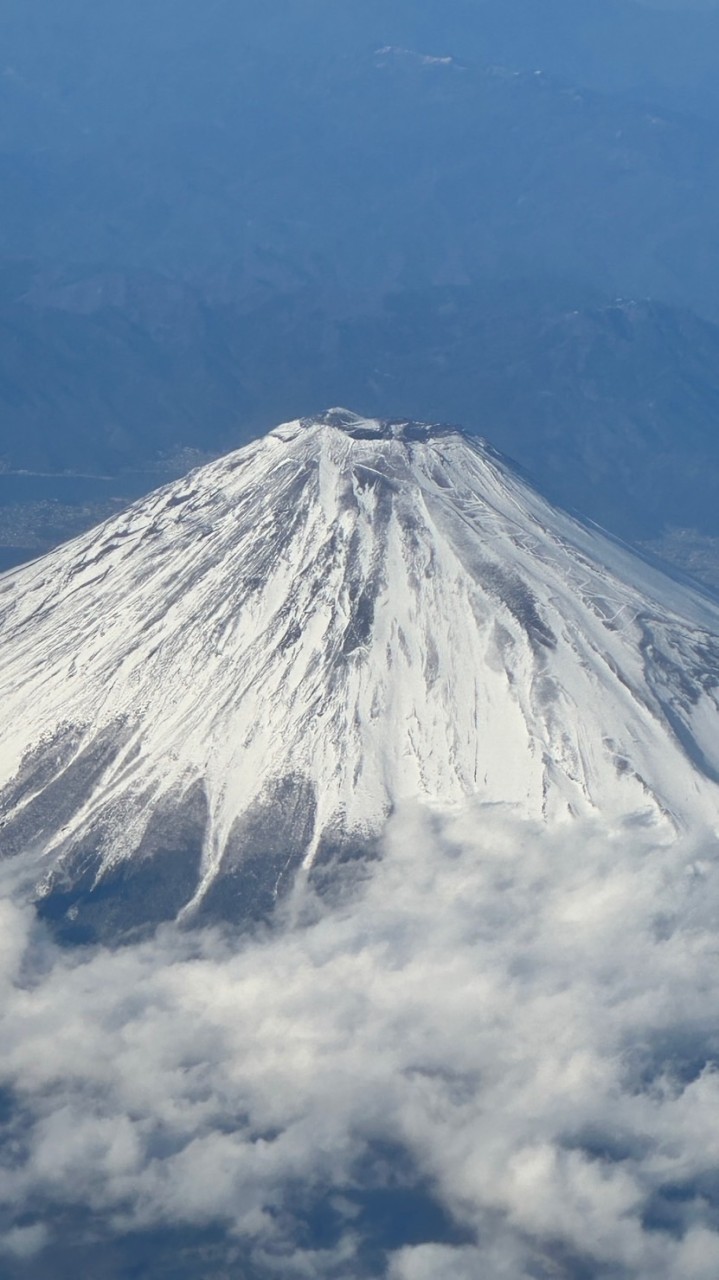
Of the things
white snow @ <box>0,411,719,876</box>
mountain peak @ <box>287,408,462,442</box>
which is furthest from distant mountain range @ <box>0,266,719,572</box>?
white snow @ <box>0,411,719,876</box>

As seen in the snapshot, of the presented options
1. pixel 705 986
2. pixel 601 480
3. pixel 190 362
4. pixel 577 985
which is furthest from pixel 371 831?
pixel 190 362

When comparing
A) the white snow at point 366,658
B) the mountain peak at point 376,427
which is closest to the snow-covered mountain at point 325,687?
the white snow at point 366,658

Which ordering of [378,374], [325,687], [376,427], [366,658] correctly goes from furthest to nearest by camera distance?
[378,374]
[376,427]
[366,658]
[325,687]

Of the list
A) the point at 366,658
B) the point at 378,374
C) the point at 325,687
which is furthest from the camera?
the point at 378,374

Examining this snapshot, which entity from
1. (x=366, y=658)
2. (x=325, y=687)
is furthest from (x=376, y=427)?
(x=325, y=687)

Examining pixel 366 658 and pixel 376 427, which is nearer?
pixel 366 658

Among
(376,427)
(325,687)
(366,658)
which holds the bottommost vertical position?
(325,687)

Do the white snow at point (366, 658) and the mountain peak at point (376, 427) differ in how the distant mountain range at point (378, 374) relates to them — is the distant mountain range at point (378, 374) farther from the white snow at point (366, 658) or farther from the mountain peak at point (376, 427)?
the white snow at point (366, 658)

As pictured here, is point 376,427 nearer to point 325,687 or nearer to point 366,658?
point 366,658

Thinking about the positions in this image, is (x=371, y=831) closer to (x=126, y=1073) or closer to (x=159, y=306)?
(x=126, y=1073)
